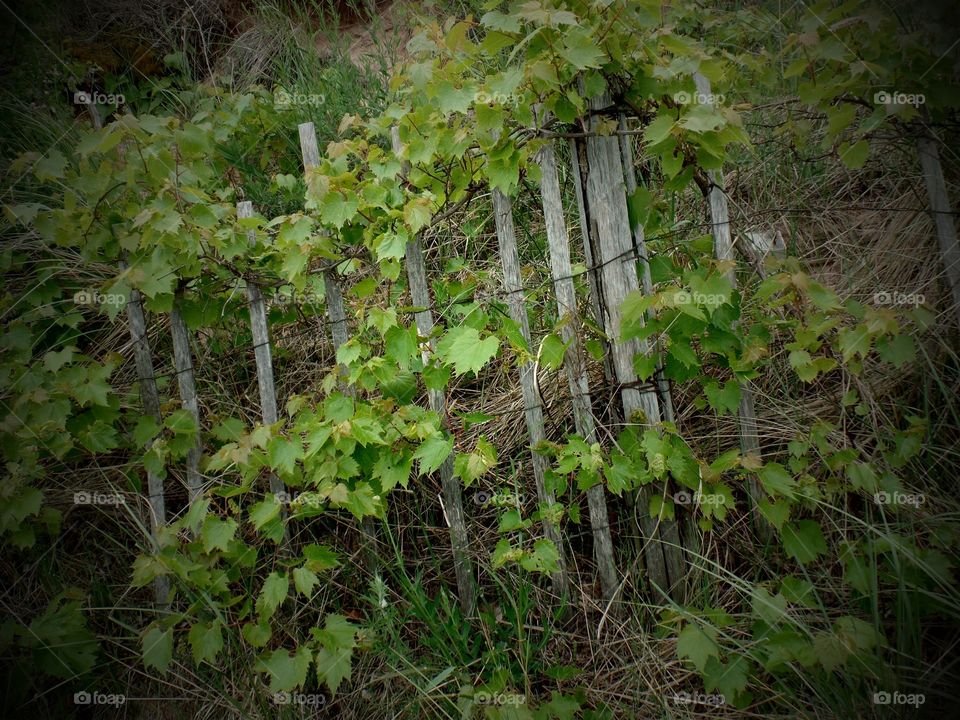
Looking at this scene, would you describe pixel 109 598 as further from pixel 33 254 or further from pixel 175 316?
pixel 33 254

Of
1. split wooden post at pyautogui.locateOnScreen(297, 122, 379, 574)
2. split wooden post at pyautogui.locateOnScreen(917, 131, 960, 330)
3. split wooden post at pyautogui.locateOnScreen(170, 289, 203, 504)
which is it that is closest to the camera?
split wooden post at pyautogui.locateOnScreen(917, 131, 960, 330)

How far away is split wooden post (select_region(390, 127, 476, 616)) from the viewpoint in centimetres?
214

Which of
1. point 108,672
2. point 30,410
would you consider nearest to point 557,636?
point 108,672

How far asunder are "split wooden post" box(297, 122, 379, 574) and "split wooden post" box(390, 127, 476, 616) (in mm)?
290

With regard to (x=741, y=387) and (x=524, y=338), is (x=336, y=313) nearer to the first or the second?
(x=524, y=338)

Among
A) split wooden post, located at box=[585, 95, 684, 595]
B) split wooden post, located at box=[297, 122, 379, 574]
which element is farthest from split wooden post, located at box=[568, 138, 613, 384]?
split wooden post, located at box=[297, 122, 379, 574]

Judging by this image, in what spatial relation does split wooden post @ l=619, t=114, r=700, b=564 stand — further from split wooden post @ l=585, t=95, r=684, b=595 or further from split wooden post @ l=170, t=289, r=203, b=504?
split wooden post @ l=170, t=289, r=203, b=504

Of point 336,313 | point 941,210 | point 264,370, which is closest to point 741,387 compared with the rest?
point 941,210

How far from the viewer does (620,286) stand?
81.6 inches

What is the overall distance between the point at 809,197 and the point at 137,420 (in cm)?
321

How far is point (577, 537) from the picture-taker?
2342 millimetres

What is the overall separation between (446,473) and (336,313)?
2.37ft

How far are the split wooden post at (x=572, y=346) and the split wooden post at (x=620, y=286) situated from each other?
12cm

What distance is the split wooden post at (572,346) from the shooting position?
2.01m
